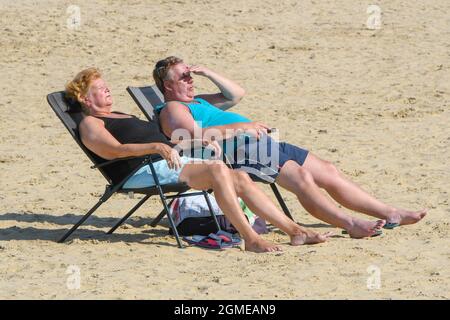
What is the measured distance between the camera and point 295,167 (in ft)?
24.2

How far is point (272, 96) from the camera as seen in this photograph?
11875mm

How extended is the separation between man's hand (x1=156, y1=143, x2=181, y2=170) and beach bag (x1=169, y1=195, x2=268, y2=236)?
0.54 meters

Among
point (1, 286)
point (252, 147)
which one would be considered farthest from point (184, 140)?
point (1, 286)

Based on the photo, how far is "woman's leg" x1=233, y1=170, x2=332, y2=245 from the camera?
7016 mm

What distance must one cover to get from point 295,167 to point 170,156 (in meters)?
0.79

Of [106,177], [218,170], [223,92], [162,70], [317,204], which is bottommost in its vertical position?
[317,204]

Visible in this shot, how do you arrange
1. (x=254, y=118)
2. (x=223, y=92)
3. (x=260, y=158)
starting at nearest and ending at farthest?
(x=260, y=158)
(x=223, y=92)
(x=254, y=118)

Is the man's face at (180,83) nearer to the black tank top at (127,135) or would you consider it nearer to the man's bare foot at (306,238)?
the black tank top at (127,135)

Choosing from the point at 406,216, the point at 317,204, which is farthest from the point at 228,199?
the point at 406,216

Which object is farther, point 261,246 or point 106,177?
point 106,177

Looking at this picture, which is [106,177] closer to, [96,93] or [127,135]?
[127,135]

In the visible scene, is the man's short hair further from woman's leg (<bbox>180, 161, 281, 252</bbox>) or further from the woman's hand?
woman's leg (<bbox>180, 161, 281, 252</bbox>)

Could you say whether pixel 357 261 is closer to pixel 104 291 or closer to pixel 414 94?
pixel 104 291

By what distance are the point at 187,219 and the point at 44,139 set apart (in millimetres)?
3323
